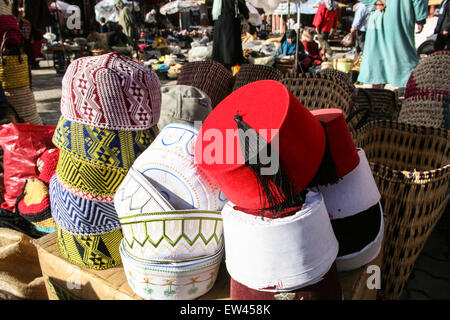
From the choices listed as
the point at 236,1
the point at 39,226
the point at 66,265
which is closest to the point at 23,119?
the point at 39,226

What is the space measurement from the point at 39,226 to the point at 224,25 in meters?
4.34

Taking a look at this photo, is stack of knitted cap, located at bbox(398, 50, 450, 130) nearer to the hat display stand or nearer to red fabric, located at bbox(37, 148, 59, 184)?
the hat display stand

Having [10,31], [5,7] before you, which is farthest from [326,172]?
[5,7]

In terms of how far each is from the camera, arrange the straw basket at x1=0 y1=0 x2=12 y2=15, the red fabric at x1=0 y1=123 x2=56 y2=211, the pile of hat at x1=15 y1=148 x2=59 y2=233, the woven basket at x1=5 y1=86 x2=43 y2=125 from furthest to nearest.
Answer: the straw basket at x1=0 y1=0 x2=12 y2=15, the woven basket at x1=5 y1=86 x2=43 y2=125, the red fabric at x1=0 y1=123 x2=56 y2=211, the pile of hat at x1=15 y1=148 x2=59 y2=233

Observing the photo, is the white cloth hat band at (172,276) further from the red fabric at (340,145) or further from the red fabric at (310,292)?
the red fabric at (340,145)

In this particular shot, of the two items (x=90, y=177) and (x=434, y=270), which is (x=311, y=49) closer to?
(x=434, y=270)

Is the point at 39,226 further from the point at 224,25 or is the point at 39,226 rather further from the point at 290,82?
the point at 224,25

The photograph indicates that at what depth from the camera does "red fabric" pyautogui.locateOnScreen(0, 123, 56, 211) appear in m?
2.22

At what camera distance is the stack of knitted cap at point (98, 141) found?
1.06 m

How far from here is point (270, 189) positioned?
0.85 meters

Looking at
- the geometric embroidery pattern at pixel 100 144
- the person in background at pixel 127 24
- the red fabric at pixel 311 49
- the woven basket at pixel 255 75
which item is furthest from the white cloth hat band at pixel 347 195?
the person in background at pixel 127 24

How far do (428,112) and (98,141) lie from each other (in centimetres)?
217

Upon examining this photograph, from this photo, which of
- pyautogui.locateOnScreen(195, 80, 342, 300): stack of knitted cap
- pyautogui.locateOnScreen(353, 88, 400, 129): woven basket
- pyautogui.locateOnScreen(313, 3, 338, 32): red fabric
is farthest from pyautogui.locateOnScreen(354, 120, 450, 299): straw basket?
pyautogui.locateOnScreen(313, 3, 338, 32): red fabric

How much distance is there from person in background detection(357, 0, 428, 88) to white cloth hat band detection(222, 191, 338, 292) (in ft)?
13.0
